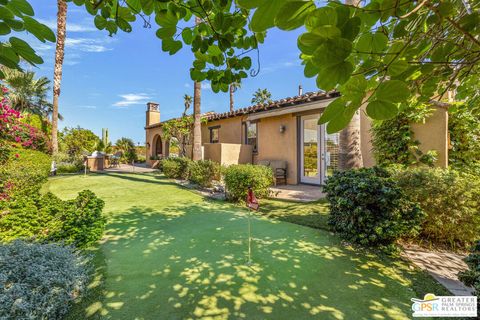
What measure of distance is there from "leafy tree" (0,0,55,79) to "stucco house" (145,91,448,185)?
817 centimetres

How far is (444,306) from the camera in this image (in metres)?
2.82

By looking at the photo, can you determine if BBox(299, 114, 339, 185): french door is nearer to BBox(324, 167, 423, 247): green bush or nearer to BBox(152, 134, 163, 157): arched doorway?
BBox(324, 167, 423, 247): green bush

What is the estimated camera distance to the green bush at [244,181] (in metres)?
8.42

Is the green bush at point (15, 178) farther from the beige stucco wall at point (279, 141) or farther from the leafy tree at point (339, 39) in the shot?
the beige stucco wall at point (279, 141)

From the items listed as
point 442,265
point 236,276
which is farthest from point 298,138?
point 236,276

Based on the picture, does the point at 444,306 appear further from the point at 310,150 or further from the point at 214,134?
the point at 214,134

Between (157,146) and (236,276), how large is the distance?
26.9 meters

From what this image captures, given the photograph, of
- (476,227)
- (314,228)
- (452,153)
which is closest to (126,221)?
(314,228)

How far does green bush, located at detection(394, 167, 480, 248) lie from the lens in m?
4.23

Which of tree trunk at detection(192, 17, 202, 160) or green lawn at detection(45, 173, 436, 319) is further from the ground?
tree trunk at detection(192, 17, 202, 160)

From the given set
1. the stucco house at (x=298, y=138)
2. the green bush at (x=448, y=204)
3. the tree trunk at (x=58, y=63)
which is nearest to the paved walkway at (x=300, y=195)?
the stucco house at (x=298, y=138)

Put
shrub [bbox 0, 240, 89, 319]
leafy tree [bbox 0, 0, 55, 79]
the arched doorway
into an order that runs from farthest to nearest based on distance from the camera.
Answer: the arched doorway, shrub [bbox 0, 240, 89, 319], leafy tree [bbox 0, 0, 55, 79]

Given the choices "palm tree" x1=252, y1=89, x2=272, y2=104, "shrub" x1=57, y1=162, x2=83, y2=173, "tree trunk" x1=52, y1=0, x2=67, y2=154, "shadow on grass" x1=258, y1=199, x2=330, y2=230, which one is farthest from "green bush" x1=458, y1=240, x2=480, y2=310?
"palm tree" x1=252, y1=89, x2=272, y2=104

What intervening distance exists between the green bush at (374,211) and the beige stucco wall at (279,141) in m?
7.27
